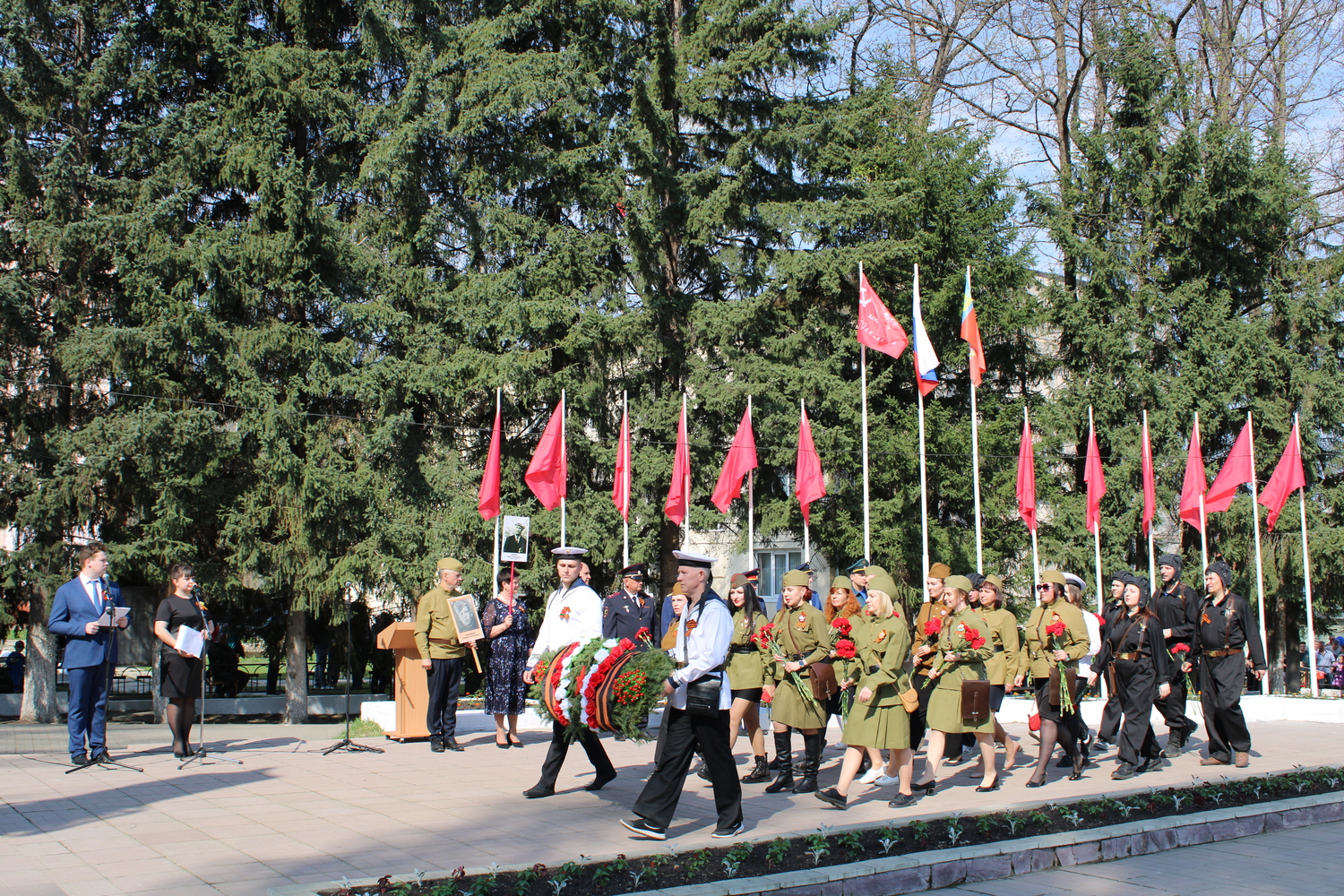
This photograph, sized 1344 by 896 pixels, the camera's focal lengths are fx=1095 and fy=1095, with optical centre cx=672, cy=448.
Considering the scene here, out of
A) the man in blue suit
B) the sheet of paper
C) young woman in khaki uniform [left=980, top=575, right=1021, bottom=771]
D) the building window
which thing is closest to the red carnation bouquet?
young woman in khaki uniform [left=980, top=575, right=1021, bottom=771]

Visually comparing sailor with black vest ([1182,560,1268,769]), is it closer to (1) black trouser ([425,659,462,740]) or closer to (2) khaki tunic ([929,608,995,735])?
(2) khaki tunic ([929,608,995,735])

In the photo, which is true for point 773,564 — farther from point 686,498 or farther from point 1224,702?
point 1224,702

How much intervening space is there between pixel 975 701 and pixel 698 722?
2912mm

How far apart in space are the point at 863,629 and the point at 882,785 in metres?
1.70

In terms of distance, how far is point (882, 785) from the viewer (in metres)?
9.45

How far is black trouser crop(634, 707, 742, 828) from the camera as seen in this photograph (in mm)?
6941

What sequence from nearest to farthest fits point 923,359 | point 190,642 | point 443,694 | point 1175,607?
point 190,642
point 1175,607
point 443,694
point 923,359

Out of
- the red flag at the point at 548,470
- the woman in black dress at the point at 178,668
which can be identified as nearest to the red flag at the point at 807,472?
the red flag at the point at 548,470

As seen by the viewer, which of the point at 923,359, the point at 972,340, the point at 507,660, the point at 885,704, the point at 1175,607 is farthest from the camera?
the point at 972,340

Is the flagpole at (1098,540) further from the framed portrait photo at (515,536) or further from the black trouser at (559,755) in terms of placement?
the black trouser at (559,755)

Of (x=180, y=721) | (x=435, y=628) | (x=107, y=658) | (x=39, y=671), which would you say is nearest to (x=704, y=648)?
(x=435, y=628)

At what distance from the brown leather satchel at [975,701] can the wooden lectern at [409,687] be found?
6.32 m

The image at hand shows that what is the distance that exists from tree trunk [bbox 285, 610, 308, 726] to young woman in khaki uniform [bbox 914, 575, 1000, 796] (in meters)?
13.1

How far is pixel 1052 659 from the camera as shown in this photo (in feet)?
32.2
